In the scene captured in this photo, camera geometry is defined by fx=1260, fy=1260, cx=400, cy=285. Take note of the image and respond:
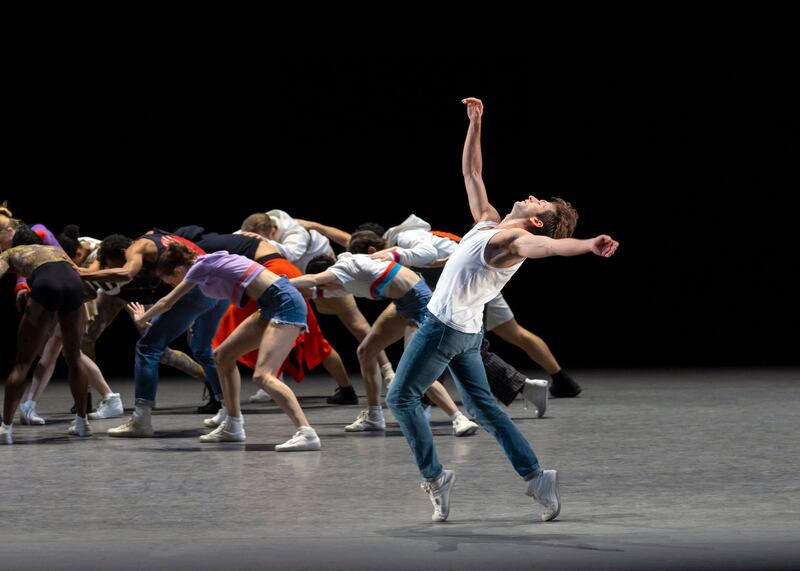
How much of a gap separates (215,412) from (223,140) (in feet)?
15.6

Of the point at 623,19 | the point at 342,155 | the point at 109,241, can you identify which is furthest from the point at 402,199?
the point at 109,241

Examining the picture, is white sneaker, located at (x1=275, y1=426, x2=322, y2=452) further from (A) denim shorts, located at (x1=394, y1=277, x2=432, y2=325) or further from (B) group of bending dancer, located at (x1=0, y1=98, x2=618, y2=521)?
(A) denim shorts, located at (x1=394, y1=277, x2=432, y2=325)

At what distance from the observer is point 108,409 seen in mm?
7371

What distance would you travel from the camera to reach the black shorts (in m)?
6.07

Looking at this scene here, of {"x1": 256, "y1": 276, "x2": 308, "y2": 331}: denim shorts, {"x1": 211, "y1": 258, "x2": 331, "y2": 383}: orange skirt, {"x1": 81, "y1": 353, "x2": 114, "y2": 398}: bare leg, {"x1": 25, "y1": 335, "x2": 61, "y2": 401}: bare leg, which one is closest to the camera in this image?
{"x1": 256, "y1": 276, "x2": 308, "y2": 331}: denim shorts

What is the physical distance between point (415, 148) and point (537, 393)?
5.30 metres

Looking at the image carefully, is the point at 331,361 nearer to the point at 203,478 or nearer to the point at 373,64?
the point at 203,478

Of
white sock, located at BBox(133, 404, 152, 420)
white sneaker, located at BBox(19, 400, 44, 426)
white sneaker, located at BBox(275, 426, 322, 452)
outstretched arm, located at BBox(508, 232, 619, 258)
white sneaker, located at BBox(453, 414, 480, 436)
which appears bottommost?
white sneaker, located at BBox(19, 400, 44, 426)

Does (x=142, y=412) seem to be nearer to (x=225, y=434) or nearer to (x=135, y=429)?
(x=135, y=429)

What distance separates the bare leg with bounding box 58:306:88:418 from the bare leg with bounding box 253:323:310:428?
3.42 feet

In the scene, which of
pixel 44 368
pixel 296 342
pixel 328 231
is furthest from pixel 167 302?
pixel 328 231

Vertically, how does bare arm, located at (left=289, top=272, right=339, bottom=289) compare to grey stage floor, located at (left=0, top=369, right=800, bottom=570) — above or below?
above

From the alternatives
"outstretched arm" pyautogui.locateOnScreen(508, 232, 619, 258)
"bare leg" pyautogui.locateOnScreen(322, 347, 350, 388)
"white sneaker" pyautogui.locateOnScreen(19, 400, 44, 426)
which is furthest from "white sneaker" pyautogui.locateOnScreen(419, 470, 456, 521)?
"bare leg" pyautogui.locateOnScreen(322, 347, 350, 388)

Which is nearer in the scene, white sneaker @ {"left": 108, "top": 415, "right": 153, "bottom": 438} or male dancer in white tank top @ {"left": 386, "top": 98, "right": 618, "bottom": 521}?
male dancer in white tank top @ {"left": 386, "top": 98, "right": 618, "bottom": 521}
